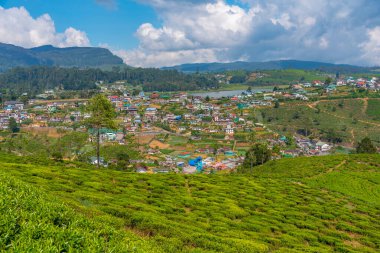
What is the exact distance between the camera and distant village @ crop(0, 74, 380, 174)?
9062 cm

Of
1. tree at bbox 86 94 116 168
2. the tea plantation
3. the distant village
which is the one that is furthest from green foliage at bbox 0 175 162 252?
the distant village

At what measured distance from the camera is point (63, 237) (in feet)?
24.6

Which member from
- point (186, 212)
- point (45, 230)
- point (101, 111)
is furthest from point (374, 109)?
point (45, 230)

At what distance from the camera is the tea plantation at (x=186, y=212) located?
26.9 feet

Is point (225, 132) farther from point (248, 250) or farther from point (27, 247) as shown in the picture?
point (27, 247)

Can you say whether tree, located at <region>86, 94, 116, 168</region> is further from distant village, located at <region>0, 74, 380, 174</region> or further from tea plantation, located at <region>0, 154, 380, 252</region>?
distant village, located at <region>0, 74, 380, 174</region>

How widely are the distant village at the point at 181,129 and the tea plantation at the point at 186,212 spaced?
138 feet

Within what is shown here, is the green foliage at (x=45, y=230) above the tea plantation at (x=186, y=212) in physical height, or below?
above

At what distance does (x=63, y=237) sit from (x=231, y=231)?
39.0 ft

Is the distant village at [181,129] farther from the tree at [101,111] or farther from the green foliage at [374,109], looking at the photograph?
the green foliage at [374,109]

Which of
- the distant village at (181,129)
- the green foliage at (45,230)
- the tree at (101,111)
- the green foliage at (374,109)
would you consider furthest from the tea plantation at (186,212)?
the green foliage at (374,109)

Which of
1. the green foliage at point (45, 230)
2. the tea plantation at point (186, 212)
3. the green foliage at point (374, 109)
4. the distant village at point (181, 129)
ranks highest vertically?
the green foliage at point (45, 230)

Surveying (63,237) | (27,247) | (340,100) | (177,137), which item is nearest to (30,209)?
(63,237)

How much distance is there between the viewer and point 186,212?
68.3 feet
